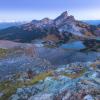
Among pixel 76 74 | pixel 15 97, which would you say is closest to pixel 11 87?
pixel 15 97

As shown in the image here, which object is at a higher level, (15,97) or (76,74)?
(76,74)

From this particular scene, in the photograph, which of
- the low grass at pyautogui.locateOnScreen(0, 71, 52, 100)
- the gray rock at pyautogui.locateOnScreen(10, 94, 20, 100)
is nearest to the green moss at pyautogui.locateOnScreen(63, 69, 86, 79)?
the low grass at pyautogui.locateOnScreen(0, 71, 52, 100)

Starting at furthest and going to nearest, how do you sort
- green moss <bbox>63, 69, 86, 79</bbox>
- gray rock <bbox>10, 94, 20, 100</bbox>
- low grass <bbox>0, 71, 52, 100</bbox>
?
green moss <bbox>63, 69, 86, 79</bbox>
low grass <bbox>0, 71, 52, 100</bbox>
gray rock <bbox>10, 94, 20, 100</bbox>

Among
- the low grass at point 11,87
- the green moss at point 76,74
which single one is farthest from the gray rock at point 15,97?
the green moss at point 76,74

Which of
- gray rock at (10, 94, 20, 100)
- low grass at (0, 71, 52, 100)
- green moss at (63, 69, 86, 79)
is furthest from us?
green moss at (63, 69, 86, 79)

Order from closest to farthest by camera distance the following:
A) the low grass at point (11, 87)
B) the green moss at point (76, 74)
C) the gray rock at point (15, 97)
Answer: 1. the gray rock at point (15, 97)
2. the low grass at point (11, 87)
3. the green moss at point (76, 74)

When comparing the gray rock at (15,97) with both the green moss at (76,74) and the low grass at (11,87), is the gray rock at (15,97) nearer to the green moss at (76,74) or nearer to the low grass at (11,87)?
the low grass at (11,87)

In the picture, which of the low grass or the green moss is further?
the green moss

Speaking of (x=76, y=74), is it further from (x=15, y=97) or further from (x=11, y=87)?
(x=15, y=97)

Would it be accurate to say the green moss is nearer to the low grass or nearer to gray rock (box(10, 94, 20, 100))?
the low grass

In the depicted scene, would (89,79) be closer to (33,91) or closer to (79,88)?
(79,88)

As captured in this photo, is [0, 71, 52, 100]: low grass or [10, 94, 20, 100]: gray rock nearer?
[10, 94, 20, 100]: gray rock

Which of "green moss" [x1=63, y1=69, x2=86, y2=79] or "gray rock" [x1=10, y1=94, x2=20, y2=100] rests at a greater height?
"green moss" [x1=63, y1=69, x2=86, y2=79]
